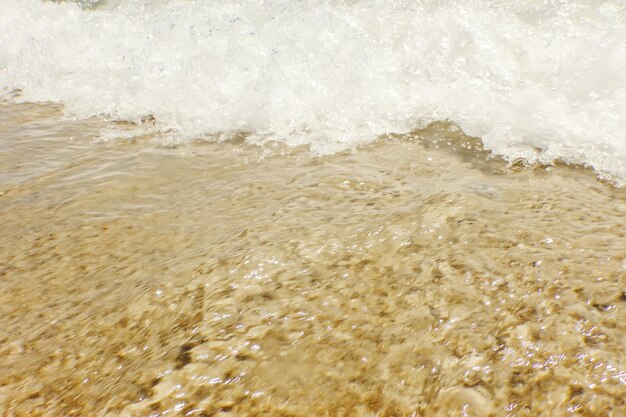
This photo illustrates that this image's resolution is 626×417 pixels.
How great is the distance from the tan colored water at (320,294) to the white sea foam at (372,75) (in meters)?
0.70

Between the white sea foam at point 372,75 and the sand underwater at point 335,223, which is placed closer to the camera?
the sand underwater at point 335,223

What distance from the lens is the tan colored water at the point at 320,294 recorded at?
145cm

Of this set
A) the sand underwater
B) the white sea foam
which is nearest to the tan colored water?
the sand underwater

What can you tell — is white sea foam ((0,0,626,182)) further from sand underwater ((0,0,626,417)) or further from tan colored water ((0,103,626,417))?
tan colored water ((0,103,626,417))

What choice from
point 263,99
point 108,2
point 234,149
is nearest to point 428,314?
point 234,149

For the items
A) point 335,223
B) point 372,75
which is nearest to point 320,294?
point 335,223

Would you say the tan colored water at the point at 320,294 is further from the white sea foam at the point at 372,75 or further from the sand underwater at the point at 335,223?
the white sea foam at the point at 372,75

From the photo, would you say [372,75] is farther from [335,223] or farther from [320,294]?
[320,294]

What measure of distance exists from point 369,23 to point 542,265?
3.66m

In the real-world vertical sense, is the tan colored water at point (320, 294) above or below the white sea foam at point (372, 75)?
below

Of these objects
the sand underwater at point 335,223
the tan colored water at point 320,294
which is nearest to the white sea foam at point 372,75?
the sand underwater at point 335,223

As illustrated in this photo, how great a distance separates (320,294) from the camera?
71.4 inches

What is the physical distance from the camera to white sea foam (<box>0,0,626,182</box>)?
11.1 ft

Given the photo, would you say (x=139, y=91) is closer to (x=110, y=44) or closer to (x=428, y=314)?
(x=110, y=44)
